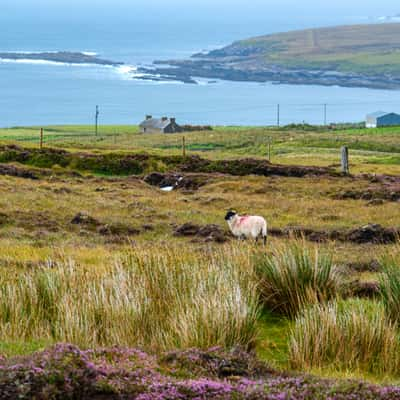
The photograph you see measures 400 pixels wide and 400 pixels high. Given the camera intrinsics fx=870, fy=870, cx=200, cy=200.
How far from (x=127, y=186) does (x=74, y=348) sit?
2685cm

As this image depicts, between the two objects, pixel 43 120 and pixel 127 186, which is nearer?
pixel 127 186

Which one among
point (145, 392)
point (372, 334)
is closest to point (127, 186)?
point (372, 334)

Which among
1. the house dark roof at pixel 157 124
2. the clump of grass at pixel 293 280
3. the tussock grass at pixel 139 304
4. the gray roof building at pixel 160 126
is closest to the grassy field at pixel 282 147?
the gray roof building at pixel 160 126

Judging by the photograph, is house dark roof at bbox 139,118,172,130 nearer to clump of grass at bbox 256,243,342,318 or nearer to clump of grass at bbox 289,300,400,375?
clump of grass at bbox 256,243,342,318

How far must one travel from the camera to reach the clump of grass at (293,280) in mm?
11938

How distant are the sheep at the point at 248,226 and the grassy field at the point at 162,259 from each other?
42 centimetres

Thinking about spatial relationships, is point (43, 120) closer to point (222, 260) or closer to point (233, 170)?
point (233, 170)

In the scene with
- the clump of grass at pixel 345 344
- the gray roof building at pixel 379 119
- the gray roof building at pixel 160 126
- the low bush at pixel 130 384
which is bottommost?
the clump of grass at pixel 345 344

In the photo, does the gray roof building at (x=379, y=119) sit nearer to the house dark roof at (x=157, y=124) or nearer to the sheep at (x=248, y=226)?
the house dark roof at (x=157, y=124)

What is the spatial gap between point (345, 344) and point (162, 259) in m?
3.03

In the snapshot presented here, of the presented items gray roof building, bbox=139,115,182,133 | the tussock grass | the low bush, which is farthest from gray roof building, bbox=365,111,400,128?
the low bush

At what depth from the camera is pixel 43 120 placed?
174m

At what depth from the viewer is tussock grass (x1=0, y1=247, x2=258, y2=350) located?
977 cm

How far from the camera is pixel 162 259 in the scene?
11.7 metres
